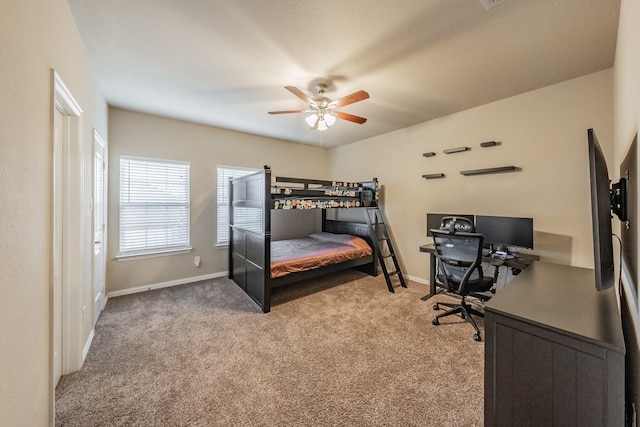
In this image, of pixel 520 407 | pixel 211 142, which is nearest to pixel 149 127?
pixel 211 142

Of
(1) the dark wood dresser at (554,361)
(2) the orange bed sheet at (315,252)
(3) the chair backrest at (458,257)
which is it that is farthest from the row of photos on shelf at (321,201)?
(1) the dark wood dresser at (554,361)

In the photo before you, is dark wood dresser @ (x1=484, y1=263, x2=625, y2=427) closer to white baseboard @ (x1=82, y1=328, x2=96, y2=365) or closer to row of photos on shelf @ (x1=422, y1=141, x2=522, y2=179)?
row of photos on shelf @ (x1=422, y1=141, x2=522, y2=179)

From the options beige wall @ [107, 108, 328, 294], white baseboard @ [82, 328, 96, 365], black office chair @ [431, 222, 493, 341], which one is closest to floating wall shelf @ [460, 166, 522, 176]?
black office chair @ [431, 222, 493, 341]

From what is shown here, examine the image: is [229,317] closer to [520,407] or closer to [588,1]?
[520,407]

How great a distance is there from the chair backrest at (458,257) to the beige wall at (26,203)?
298cm

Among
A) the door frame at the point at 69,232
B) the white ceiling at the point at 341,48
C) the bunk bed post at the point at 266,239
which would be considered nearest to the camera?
the white ceiling at the point at 341,48

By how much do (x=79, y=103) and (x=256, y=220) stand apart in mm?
1929

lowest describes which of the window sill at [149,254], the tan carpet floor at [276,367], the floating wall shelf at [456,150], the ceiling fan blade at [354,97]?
the tan carpet floor at [276,367]

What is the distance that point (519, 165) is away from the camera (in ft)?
9.66

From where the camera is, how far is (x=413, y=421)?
4.85 ft

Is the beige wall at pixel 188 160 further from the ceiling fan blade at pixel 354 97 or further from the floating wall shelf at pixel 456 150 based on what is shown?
the floating wall shelf at pixel 456 150

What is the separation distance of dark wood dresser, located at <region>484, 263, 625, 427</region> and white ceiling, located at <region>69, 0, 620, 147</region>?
1.91m

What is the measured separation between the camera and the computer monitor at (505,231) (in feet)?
8.90

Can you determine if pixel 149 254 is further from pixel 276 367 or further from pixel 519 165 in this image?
pixel 519 165
